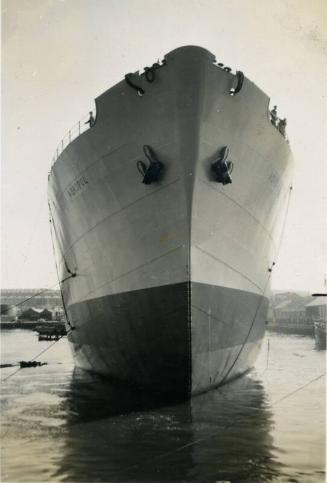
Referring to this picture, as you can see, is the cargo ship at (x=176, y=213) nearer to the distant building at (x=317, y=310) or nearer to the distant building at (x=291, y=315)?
the distant building at (x=291, y=315)

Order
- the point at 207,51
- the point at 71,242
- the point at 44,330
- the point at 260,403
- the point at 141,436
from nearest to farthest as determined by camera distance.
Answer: the point at 141,436 → the point at 207,51 → the point at 260,403 → the point at 71,242 → the point at 44,330

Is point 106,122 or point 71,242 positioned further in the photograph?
point 71,242

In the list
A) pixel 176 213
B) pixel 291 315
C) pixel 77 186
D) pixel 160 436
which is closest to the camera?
pixel 160 436

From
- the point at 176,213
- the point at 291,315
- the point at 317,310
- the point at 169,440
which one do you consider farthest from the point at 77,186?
the point at 291,315

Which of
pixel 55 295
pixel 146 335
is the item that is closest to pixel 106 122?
pixel 146 335

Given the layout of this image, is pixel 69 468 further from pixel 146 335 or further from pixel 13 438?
pixel 146 335

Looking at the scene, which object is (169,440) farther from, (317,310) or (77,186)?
(317,310)

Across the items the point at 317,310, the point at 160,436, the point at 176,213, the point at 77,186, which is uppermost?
the point at 77,186
